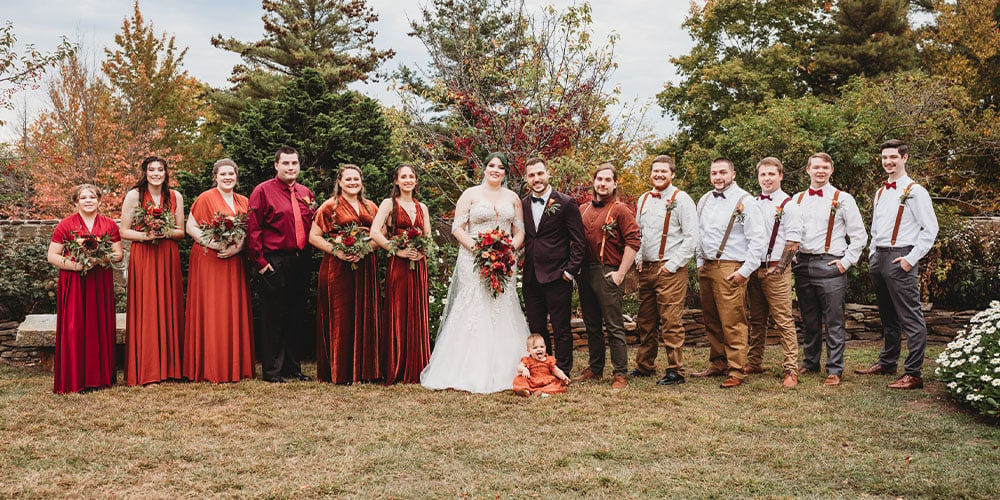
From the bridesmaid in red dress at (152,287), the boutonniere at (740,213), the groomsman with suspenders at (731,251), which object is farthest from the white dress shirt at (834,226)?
the bridesmaid in red dress at (152,287)

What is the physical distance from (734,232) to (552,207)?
1693mm

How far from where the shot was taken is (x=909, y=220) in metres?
6.37

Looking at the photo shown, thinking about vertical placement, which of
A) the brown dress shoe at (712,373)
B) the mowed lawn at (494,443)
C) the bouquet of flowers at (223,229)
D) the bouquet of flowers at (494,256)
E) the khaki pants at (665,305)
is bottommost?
the mowed lawn at (494,443)

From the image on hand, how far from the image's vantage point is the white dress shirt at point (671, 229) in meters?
6.54

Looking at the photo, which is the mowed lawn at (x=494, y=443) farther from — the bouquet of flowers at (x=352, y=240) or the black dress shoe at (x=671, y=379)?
the bouquet of flowers at (x=352, y=240)

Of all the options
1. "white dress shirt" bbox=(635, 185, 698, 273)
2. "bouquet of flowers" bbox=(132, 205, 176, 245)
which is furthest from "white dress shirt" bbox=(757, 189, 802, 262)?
"bouquet of flowers" bbox=(132, 205, 176, 245)

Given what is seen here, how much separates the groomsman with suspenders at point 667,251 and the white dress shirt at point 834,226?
1093mm

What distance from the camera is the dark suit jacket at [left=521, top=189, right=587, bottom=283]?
6.46 metres

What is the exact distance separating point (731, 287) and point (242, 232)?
459 centimetres

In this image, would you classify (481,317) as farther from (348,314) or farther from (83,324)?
(83,324)

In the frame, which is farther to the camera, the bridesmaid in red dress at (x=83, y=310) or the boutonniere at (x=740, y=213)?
the boutonniere at (x=740, y=213)

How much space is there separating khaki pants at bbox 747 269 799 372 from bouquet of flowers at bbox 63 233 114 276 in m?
6.08

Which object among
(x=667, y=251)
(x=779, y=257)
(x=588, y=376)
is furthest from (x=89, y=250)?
(x=779, y=257)

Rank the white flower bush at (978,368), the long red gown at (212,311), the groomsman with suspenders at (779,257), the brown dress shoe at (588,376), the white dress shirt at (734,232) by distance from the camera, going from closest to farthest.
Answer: the white flower bush at (978,368), the white dress shirt at (734,232), the groomsman with suspenders at (779,257), the long red gown at (212,311), the brown dress shoe at (588,376)
